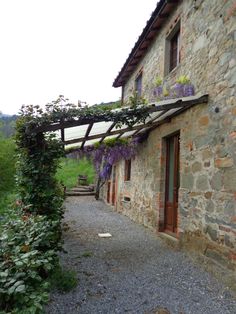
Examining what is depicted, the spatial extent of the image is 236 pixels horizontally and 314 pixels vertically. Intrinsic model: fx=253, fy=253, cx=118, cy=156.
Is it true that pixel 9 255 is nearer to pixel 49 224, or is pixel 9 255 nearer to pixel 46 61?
pixel 49 224

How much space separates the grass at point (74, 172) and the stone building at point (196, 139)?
10311 mm

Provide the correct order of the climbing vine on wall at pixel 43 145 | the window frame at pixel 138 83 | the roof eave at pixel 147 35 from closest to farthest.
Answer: the climbing vine on wall at pixel 43 145
the roof eave at pixel 147 35
the window frame at pixel 138 83

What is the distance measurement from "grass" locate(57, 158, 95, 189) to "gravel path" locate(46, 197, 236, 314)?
10948mm

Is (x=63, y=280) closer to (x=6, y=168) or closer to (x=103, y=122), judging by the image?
(x=103, y=122)

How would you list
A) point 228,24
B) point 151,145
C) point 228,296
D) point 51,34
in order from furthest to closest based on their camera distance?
point 51,34, point 151,145, point 228,24, point 228,296

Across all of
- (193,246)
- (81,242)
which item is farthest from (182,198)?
(81,242)

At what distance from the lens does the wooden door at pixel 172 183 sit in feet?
16.9

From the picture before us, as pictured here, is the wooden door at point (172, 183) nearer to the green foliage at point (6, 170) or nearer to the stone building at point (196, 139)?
the stone building at point (196, 139)

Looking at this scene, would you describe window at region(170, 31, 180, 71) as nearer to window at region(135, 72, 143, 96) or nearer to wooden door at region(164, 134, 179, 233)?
wooden door at region(164, 134, 179, 233)

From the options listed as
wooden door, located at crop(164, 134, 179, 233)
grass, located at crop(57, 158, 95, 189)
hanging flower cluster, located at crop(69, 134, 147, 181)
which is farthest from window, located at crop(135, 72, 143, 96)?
grass, located at crop(57, 158, 95, 189)

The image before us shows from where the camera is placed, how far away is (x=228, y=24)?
11.5ft

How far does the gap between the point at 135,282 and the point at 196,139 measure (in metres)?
2.34

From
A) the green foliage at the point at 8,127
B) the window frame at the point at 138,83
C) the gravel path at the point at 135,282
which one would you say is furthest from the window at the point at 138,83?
the gravel path at the point at 135,282

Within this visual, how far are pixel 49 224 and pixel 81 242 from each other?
8.73 ft
